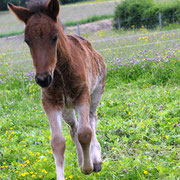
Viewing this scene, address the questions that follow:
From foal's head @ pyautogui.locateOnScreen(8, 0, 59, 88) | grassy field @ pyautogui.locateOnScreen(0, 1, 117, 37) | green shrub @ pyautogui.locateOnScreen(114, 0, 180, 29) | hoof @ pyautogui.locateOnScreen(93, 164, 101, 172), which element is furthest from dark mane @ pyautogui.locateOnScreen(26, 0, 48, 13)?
grassy field @ pyautogui.locateOnScreen(0, 1, 117, 37)

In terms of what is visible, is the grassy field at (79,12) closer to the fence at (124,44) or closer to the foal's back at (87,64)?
the fence at (124,44)

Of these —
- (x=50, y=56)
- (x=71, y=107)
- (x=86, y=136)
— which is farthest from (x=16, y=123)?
(x=50, y=56)

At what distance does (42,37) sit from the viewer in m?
2.70

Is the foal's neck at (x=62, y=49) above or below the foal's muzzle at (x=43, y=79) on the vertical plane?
above

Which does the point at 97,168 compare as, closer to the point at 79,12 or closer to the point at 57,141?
the point at 57,141

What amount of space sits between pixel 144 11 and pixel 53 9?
58.2 feet

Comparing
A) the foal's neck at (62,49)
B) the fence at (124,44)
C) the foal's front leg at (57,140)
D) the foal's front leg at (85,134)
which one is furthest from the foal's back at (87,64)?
the fence at (124,44)

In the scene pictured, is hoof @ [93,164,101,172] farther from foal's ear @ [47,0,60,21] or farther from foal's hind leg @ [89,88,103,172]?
foal's ear @ [47,0,60,21]

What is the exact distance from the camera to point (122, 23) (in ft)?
66.5

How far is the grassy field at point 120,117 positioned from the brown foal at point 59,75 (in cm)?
56

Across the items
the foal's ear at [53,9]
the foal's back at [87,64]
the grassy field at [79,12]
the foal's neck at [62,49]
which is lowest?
the grassy field at [79,12]

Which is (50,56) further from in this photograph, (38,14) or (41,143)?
(41,143)

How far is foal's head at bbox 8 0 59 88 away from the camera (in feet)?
8.71

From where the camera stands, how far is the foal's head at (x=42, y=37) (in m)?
2.66
